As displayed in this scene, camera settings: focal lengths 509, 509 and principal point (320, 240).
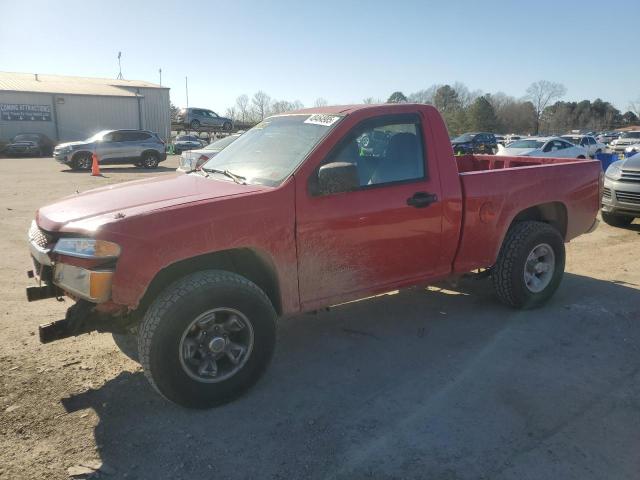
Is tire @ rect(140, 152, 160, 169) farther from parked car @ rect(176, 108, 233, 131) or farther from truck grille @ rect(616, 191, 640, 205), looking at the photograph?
truck grille @ rect(616, 191, 640, 205)

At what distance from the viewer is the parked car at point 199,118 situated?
132 feet

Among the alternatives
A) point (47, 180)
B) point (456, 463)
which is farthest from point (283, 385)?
point (47, 180)

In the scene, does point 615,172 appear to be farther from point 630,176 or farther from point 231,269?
point 231,269

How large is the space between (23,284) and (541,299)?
5562 millimetres

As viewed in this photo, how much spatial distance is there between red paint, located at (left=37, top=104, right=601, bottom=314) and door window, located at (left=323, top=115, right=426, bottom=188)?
72mm

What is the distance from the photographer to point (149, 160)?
23.0m

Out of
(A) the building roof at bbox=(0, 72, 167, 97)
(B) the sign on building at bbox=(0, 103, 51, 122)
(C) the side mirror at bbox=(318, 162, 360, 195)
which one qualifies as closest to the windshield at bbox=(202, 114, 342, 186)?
(C) the side mirror at bbox=(318, 162, 360, 195)

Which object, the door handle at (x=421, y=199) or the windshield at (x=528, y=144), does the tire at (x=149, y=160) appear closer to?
the windshield at (x=528, y=144)

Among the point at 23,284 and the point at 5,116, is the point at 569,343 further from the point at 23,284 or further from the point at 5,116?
the point at 5,116

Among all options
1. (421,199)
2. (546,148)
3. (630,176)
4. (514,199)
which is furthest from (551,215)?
(546,148)

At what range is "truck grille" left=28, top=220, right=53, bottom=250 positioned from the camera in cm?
331

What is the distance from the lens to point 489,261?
470 centimetres

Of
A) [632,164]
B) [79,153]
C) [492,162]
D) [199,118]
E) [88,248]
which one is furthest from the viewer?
[199,118]

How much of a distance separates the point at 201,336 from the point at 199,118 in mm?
39625
